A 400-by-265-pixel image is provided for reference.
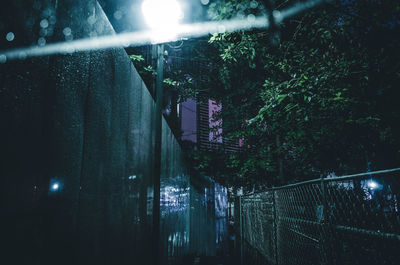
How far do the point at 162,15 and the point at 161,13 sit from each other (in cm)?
3

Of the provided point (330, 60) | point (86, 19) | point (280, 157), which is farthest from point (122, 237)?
point (280, 157)

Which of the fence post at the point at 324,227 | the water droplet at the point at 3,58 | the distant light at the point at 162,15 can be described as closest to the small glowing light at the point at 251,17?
the distant light at the point at 162,15

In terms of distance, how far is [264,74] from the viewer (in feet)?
35.7

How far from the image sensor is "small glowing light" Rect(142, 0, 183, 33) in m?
3.60

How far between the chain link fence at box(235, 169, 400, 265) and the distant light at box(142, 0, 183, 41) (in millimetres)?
3312

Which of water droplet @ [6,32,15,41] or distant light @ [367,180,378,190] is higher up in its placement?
water droplet @ [6,32,15,41]

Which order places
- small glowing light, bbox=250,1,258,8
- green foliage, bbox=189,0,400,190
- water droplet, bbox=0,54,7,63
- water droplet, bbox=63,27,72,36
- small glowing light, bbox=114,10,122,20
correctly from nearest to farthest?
1. water droplet, bbox=0,54,7,63
2. water droplet, bbox=63,27,72,36
3. green foliage, bbox=189,0,400,190
4. small glowing light, bbox=250,1,258,8
5. small glowing light, bbox=114,10,122,20

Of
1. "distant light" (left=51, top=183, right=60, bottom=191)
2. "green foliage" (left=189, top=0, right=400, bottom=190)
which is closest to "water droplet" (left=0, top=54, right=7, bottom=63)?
"distant light" (left=51, top=183, right=60, bottom=191)

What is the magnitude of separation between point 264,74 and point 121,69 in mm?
9254

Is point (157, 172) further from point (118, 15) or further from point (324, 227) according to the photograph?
point (118, 15)

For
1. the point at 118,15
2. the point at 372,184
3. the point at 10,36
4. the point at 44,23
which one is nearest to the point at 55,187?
the point at 10,36

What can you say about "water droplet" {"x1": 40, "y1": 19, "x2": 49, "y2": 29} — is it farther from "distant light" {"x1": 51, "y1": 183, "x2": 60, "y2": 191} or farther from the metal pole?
the metal pole

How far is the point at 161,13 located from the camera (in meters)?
3.64

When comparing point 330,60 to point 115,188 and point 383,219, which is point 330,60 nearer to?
point 383,219
